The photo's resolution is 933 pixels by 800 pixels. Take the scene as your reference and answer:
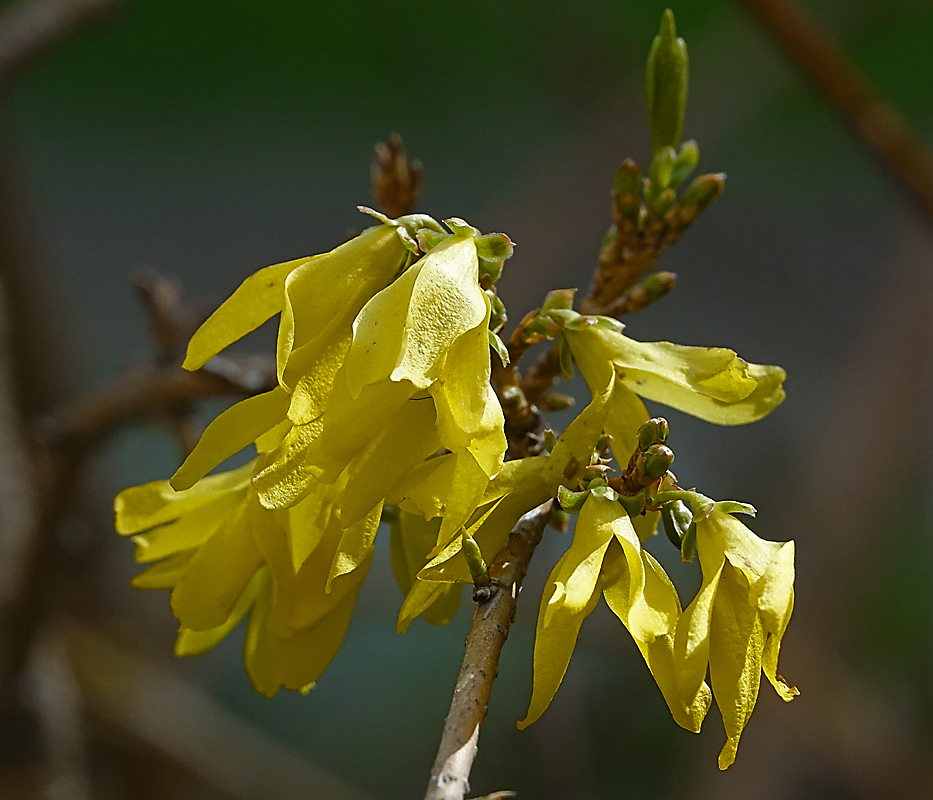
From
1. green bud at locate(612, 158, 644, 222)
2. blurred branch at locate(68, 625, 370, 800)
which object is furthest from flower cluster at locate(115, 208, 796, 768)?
blurred branch at locate(68, 625, 370, 800)

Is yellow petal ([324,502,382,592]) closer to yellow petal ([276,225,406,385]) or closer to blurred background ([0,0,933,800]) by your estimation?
yellow petal ([276,225,406,385])

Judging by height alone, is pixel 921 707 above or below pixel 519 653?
below

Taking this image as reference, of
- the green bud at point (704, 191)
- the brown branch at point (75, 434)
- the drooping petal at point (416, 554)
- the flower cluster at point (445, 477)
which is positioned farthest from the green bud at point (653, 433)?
the brown branch at point (75, 434)

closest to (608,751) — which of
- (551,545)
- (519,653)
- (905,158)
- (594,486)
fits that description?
(519,653)

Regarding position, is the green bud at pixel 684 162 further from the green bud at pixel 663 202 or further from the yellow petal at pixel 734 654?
the yellow petal at pixel 734 654

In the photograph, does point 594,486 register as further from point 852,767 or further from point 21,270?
point 852,767
